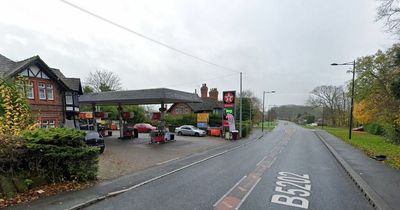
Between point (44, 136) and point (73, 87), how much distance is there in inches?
1002

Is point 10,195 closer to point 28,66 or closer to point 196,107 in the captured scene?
point 28,66

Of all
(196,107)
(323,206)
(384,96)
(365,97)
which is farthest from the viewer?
(196,107)

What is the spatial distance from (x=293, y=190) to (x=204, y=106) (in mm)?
42012

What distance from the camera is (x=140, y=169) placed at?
1269 centimetres

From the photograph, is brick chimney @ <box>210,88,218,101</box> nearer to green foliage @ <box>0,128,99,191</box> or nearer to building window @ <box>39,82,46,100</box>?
building window @ <box>39,82,46,100</box>

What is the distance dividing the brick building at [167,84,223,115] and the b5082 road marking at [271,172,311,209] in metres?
38.7

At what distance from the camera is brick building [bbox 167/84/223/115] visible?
5024 centimetres

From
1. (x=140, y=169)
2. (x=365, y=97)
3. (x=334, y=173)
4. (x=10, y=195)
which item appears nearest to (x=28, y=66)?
(x=140, y=169)

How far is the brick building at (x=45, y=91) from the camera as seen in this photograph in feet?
76.7

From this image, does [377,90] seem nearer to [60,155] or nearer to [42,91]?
[60,155]

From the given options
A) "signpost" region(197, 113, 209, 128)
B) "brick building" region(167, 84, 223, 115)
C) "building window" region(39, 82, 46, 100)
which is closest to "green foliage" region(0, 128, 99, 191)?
"building window" region(39, 82, 46, 100)

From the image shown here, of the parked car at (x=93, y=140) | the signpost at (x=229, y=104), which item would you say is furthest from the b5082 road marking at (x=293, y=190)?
the signpost at (x=229, y=104)

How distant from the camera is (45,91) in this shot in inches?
1009

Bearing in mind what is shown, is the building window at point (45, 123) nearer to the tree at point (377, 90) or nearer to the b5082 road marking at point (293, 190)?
the b5082 road marking at point (293, 190)
